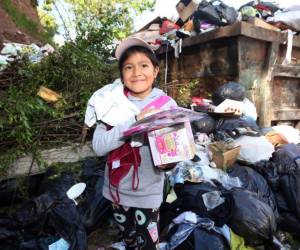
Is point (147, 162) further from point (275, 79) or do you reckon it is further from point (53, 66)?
point (275, 79)

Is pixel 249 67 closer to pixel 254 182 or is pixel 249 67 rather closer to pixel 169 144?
pixel 254 182

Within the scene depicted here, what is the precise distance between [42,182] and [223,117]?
2.13 m

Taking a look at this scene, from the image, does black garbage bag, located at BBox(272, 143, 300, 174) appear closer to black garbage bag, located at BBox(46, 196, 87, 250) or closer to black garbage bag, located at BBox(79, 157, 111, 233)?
black garbage bag, located at BBox(79, 157, 111, 233)

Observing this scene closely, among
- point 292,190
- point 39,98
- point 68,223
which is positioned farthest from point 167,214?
point 39,98

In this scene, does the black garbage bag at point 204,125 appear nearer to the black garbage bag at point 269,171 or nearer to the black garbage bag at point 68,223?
the black garbage bag at point 269,171

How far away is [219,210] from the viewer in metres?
2.47

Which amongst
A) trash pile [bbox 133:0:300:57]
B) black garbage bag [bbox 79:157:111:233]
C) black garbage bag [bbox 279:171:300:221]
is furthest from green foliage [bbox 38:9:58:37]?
black garbage bag [bbox 279:171:300:221]

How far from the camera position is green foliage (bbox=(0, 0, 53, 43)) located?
240 inches

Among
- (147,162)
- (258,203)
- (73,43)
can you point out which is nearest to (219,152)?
(258,203)

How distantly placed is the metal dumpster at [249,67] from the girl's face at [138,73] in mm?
2408

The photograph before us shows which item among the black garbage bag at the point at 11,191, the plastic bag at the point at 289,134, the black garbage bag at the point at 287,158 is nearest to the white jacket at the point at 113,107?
the black garbage bag at the point at 11,191

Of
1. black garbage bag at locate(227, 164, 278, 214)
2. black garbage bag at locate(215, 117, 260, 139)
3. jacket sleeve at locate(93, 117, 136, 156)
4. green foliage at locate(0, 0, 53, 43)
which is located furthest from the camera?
green foliage at locate(0, 0, 53, 43)

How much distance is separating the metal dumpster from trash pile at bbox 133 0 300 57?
0.18 meters

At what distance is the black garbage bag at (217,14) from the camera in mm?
4383
